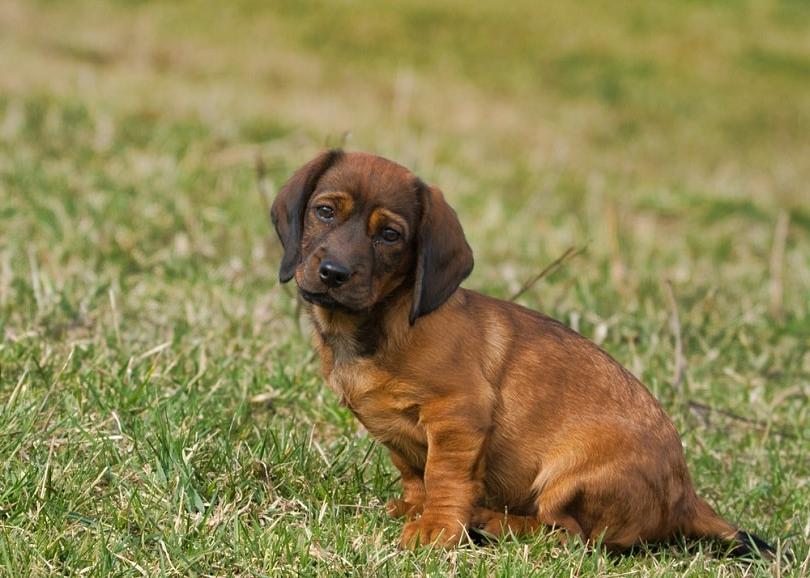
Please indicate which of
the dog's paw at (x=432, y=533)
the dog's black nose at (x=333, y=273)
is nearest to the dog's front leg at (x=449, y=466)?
the dog's paw at (x=432, y=533)

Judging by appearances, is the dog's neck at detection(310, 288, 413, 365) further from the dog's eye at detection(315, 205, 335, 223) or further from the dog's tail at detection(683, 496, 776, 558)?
the dog's tail at detection(683, 496, 776, 558)

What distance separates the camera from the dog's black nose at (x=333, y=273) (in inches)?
155

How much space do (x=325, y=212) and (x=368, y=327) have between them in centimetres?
42

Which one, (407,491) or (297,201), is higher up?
(297,201)

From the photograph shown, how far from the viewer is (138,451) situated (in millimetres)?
4406

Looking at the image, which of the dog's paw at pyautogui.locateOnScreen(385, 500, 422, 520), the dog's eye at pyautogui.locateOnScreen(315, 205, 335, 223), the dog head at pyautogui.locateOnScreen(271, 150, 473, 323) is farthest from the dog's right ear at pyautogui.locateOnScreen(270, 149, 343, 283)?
A: the dog's paw at pyautogui.locateOnScreen(385, 500, 422, 520)

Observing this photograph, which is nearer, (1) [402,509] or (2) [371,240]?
(2) [371,240]

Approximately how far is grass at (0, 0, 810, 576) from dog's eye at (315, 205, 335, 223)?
903 millimetres

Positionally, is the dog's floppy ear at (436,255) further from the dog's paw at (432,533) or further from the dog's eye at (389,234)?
the dog's paw at (432,533)

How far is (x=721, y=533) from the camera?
14.3 ft

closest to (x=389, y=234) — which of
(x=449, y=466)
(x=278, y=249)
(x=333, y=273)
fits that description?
(x=333, y=273)

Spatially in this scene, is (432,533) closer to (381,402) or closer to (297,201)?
(381,402)

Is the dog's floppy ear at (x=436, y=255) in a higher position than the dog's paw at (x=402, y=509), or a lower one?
higher

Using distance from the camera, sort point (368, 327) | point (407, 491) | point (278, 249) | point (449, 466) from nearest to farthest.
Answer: point (449, 466) < point (368, 327) < point (407, 491) < point (278, 249)
